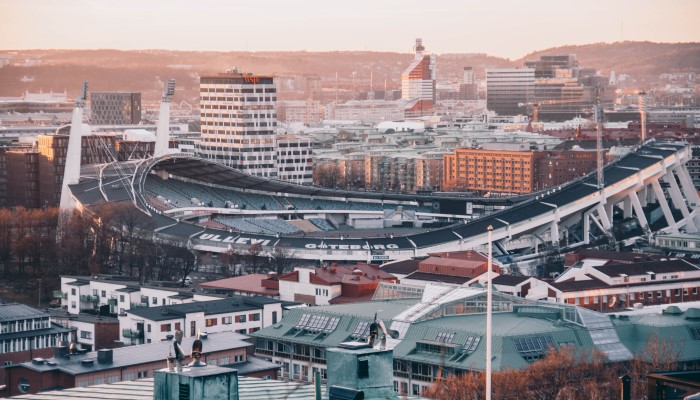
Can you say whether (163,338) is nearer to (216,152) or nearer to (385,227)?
(385,227)

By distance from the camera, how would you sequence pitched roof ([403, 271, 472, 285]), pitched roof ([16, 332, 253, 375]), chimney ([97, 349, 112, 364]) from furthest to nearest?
pitched roof ([403, 271, 472, 285]) < chimney ([97, 349, 112, 364]) < pitched roof ([16, 332, 253, 375])

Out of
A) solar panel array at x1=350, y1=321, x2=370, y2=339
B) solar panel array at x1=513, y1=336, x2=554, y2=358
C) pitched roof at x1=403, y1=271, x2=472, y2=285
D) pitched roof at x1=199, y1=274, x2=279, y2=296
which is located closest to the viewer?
solar panel array at x1=513, y1=336, x2=554, y2=358

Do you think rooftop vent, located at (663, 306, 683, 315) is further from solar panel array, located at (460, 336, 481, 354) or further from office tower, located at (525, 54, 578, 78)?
office tower, located at (525, 54, 578, 78)

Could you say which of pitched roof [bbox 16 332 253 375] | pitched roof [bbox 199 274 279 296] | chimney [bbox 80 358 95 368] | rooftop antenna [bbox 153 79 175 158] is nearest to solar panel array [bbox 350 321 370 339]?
pitched roof [bbox 16 332 253 375]

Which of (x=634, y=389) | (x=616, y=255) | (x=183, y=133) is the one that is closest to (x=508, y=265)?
(x=616, y=255)

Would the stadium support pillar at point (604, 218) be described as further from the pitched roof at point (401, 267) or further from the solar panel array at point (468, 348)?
the solar panel array at point (468, 348)
